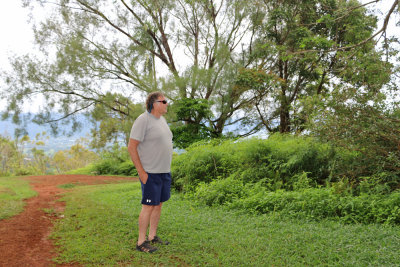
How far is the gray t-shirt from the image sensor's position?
155 inches

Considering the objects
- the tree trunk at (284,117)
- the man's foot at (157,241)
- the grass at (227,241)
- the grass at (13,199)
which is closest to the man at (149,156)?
the man's foot at (157,241)

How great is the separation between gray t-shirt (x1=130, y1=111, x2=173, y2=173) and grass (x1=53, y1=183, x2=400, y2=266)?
3.49 feet

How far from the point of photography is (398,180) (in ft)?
18.6

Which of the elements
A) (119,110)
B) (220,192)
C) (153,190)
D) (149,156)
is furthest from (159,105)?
(119,110)

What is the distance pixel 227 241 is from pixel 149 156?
1.53 meters

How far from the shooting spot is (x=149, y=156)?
3967mm

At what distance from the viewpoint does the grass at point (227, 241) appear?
3.66 m

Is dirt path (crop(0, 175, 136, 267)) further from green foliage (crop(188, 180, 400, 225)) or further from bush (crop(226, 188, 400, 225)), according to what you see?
bush (crop(226, 188, 400, 225))

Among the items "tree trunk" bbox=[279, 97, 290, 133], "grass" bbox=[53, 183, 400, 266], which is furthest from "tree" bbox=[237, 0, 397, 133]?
"grass" bbox=[53, 183, 400, 266]

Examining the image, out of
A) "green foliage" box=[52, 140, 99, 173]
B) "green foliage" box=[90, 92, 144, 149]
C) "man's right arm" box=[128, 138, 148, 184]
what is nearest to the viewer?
"man's right arm" box=[128, 138, 148, 184]

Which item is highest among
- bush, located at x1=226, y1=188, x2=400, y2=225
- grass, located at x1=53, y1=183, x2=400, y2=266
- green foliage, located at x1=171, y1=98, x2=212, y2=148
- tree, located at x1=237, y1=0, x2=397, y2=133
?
tree, located at x1=237, y1=0, x2=397, y2=133

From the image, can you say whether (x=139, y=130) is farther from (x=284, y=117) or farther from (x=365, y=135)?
(x=284, y=117)

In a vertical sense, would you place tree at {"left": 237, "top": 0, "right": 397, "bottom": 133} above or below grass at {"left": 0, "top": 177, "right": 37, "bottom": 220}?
above

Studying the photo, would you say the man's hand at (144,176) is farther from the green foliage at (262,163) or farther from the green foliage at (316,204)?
the green foliage at (262,163)
